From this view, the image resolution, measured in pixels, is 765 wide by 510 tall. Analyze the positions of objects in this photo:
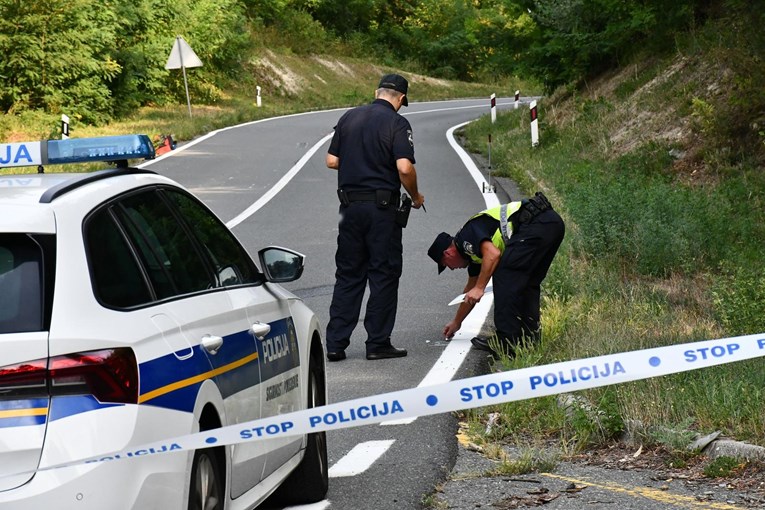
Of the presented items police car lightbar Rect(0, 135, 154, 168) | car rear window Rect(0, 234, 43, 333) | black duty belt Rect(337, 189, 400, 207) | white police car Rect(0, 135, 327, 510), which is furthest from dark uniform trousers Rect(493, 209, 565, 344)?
car rear window Rect(0, 234, 43, 333)

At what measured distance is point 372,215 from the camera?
9.40 m

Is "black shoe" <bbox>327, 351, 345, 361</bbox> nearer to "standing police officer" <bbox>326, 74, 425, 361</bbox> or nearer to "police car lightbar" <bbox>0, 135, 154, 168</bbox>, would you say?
"standing police officer" <bbox>326, 74, 425, 361</bbox>

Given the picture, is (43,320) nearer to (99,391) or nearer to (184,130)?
(99,391)

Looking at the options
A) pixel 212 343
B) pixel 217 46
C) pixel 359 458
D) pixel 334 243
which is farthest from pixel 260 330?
pixel 217 46

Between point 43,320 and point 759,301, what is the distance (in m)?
6.60

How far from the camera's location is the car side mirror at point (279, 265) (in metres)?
5.64

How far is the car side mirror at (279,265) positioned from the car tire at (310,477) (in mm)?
588

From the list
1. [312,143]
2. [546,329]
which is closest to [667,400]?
[546,329]

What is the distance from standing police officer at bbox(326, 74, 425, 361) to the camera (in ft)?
30.9

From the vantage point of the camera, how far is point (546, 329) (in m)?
9.32

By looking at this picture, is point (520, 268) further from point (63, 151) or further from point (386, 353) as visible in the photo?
point (63, 151)

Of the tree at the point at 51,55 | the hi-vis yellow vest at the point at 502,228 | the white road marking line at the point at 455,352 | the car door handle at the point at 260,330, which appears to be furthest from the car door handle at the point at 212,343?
the tree at the point at 51,55

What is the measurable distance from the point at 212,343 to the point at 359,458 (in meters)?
2.45

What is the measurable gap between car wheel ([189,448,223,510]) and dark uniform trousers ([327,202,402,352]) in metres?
4.95
